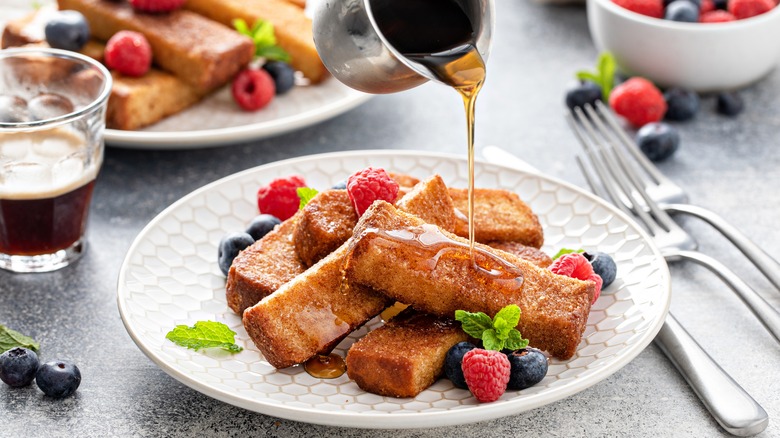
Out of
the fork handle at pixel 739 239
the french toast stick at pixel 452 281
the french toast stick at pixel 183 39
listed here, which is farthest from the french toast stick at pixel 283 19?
the french toast stick at pixel 452 281

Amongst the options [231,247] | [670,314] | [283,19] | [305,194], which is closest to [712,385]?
[670,314]

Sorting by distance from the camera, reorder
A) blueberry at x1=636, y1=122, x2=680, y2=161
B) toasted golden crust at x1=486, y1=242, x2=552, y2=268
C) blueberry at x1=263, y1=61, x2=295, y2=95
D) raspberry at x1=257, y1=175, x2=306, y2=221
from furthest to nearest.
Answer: blueberry at x1=263, y1=61, x2=295, y2=95 → blueberry at x1=636, y1=122, x2=680, y2=161 → raspberry at x1=257, y1=175, x2=306, y2=221 → toasted golden crust at x1=486, y1=242, x2=552, y2=268

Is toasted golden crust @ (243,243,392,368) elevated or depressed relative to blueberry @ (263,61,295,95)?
elevated

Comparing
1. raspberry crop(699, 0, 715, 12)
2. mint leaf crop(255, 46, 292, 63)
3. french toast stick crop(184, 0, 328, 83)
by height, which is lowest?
mint leaf crop(255, 46, 292, 63)

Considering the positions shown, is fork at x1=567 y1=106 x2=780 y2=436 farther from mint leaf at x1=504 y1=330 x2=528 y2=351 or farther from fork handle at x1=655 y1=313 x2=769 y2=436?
mint leaf at x1=504 y1=330 x2=528 y2=351

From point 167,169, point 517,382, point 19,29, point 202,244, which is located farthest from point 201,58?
point 517,382

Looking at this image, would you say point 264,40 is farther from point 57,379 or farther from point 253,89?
point 57,379

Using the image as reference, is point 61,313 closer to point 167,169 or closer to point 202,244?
point 202,244

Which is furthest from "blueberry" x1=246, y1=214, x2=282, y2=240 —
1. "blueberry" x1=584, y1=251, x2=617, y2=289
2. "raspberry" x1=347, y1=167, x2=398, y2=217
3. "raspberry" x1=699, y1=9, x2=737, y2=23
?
"raspberry" x1=699, y1=9, x2=737, y2=23
